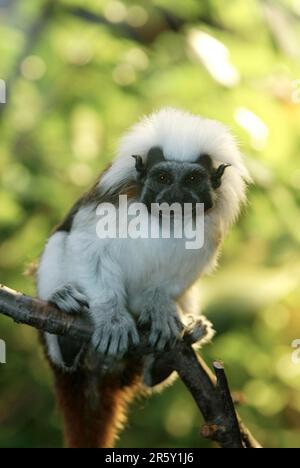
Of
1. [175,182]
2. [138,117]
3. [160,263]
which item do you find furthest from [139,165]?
[138,117]

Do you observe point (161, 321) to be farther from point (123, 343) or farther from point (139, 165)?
point (139, 165)

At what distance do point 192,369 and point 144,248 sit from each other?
0.39 metres

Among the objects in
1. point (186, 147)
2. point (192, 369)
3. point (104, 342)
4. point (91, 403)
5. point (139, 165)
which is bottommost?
point (91, 403)

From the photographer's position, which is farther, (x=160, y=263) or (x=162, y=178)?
(x=160, y=263)

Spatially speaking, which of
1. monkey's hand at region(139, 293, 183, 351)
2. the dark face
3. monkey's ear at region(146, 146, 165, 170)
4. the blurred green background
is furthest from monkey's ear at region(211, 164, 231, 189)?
the blurred green background

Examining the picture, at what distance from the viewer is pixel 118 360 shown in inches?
86.8

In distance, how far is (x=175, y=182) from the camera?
201 cm

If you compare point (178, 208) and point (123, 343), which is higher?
point (178, 208)

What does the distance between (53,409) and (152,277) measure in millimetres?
1563

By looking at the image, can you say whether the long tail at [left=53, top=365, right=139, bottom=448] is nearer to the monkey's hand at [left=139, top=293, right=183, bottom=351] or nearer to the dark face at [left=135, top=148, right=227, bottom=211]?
the monkey's hand at [left=139, top=293, right=183, bottom=351]

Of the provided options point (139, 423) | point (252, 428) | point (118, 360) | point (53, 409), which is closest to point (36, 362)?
point (53, 409)

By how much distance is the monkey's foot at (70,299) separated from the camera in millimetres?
1944

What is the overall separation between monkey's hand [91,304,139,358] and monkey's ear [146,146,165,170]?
0.43 meters

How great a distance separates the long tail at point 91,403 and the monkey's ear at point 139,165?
0.67 metres
